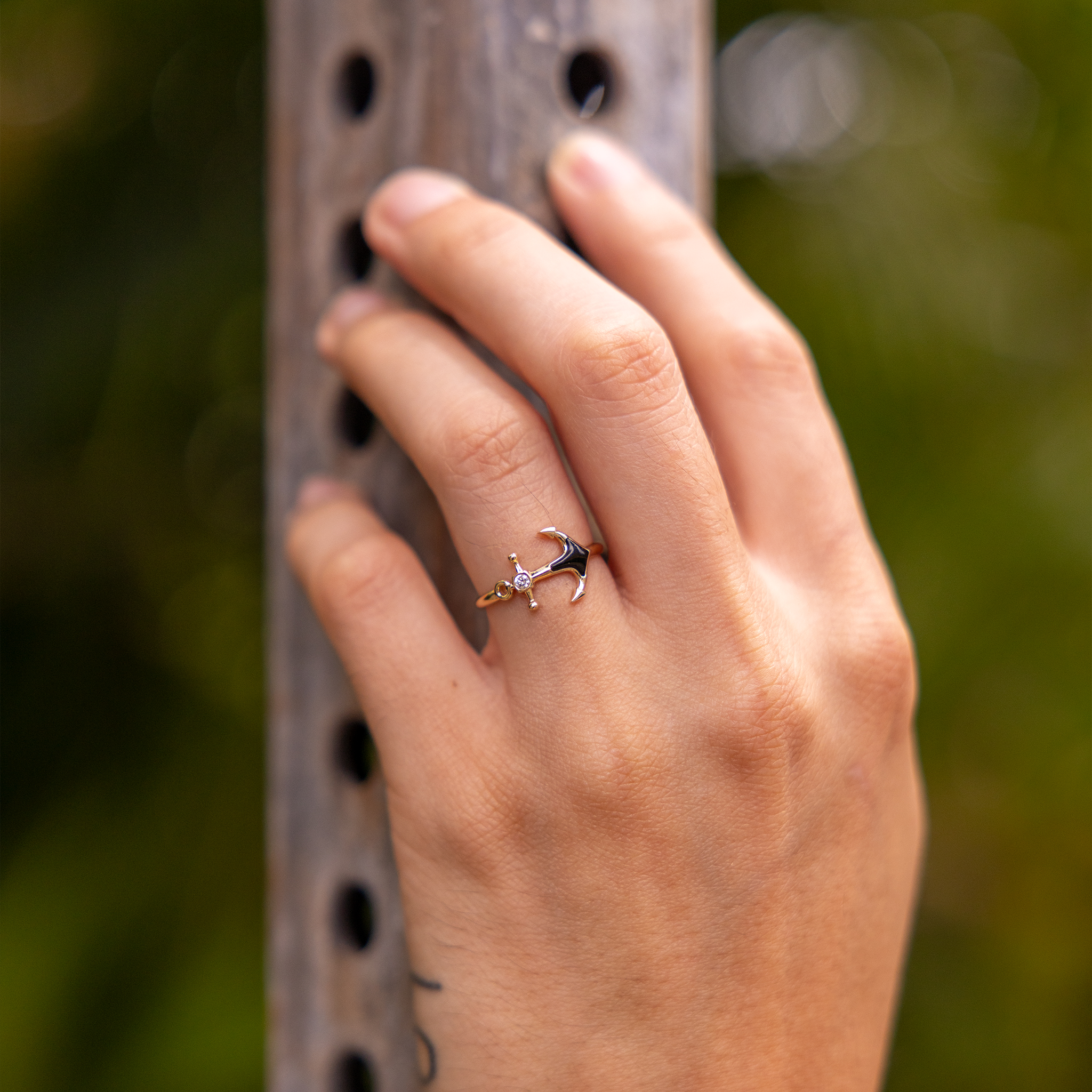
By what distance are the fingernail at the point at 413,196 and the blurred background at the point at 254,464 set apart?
0.80 meters

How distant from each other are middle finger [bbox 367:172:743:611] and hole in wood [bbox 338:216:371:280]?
214mm

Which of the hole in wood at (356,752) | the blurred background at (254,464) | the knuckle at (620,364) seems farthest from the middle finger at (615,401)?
the blurred background at (254,464)

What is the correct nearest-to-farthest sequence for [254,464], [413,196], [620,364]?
[620,364] < [413,196] < [254,464]

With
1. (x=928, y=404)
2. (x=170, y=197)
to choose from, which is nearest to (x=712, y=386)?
(x=928, y=404)

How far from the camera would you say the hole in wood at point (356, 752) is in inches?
30.6

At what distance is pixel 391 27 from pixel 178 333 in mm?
811

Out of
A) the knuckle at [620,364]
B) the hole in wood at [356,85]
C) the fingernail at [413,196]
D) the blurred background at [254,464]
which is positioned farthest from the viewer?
the blurred background at [254,464]

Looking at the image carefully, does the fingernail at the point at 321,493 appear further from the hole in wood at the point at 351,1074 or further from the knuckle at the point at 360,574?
the hole in wood at the point at 351,1074

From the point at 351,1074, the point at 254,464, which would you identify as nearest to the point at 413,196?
the point at 351,1074

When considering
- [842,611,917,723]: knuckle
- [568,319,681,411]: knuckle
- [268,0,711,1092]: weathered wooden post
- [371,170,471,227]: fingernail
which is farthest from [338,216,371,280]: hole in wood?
[842,611,917,723]: knuckle

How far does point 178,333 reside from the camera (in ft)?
4.53

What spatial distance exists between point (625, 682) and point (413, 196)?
1.26 feet

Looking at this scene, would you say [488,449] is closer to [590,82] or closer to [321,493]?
[321,493]

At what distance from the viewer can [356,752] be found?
792 millimetres
